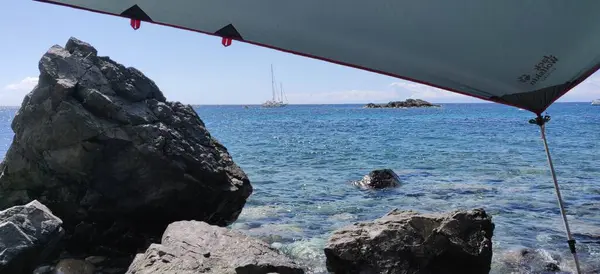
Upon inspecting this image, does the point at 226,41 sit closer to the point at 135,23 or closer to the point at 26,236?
the point at 135,23

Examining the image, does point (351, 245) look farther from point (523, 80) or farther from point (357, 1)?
point (357, 1)

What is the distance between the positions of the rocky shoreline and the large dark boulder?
0.02 meters

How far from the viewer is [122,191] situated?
936cm

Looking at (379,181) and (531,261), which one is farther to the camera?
(379,181)

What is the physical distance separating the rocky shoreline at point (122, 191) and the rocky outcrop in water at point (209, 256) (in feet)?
0.28

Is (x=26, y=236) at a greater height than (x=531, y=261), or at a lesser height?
greater

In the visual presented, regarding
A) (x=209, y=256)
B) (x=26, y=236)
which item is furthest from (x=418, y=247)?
(x=26, y=236)

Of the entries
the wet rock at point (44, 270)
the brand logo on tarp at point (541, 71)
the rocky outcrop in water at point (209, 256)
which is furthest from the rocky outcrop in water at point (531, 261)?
the wet rock at point (44, 270)

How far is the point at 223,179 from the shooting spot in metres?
10.4

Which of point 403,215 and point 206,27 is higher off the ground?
point 206,27

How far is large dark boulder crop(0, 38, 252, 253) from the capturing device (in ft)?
29.8

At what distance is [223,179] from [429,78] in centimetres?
800

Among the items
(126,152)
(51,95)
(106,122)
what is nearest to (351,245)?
(126,152)

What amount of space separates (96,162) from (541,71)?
28.0ft
